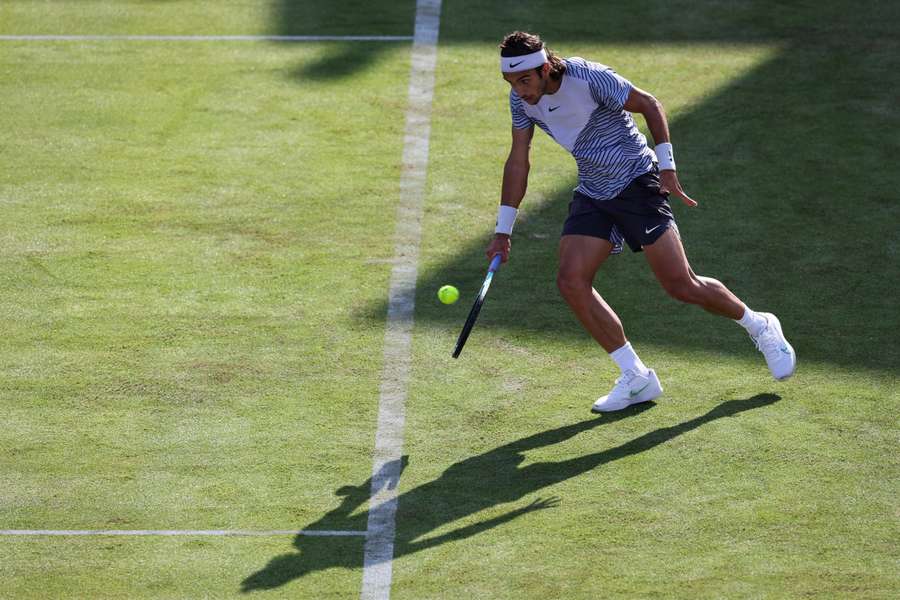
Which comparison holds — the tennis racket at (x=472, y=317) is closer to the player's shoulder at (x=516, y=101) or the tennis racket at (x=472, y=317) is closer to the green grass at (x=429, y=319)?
the green grass at (x=429, y=319)

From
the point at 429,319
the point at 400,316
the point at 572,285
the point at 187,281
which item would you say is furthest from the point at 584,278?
the point at 187,281

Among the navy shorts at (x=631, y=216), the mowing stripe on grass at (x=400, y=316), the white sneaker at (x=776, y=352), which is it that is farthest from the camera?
the white sneaker at (x=776, y=352)

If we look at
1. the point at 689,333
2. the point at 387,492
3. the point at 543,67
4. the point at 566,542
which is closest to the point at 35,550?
the point at 387,492

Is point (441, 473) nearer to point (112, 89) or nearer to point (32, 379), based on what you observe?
point (32, 379)

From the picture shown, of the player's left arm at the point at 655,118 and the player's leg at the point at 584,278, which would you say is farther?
the player's leg at the point at 584,278

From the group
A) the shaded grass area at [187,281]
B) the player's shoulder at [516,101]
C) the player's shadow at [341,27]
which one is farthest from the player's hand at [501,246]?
the player's shadow at [341,27]

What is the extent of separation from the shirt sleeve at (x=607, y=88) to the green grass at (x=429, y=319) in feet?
Result: 5.14

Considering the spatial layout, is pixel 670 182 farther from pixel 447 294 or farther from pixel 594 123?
pixel 447 294

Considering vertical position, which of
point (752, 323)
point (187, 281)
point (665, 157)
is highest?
point (665, 157)

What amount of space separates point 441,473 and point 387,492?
1.02 feet

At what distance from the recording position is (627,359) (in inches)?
288

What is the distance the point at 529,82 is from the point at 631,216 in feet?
2.85

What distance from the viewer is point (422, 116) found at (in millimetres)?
11109

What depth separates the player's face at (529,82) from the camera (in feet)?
22.6
